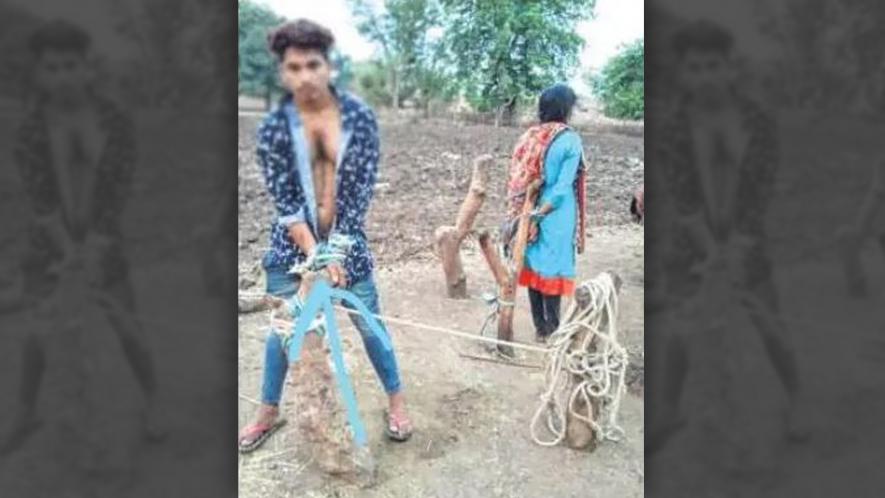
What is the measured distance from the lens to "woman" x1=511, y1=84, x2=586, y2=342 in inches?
107

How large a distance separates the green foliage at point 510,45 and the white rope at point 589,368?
578 mm

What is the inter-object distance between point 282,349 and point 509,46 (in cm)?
103
